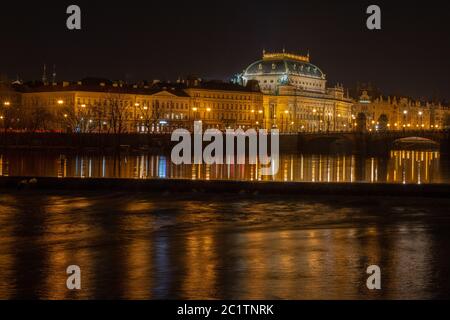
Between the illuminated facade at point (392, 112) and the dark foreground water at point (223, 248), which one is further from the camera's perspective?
the illuminated facade at point (392, 112)

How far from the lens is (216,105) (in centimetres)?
14050

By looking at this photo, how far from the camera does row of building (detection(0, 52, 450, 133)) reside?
10791cm

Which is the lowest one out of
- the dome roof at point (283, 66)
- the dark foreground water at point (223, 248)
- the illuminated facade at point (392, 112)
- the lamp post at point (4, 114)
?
the dark foreground water at point (223, 248)

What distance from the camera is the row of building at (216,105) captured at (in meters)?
108

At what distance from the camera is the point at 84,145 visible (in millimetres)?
84812

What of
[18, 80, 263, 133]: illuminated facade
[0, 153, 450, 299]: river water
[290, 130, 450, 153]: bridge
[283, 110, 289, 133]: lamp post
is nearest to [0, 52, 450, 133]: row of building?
[18, 80, 263, 133]: illuminated facade

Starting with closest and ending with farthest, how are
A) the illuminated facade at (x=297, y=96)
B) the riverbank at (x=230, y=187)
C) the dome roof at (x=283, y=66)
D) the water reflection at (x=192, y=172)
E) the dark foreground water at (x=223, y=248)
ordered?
the dark foreground water at (x=223, y=248) < the riverbank at (x=230, y=187) < the water reflection at (x=192, y=172) < the illuminated facade at (x=297, y=96) < the dome roof at (x=283, y=66)

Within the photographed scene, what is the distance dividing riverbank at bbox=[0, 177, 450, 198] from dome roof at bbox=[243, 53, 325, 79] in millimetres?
144013

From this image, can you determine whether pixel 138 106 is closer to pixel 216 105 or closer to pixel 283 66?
pixel 216 105

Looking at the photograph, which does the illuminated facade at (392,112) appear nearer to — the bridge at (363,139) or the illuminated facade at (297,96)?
the illuminated facade at (297,96)

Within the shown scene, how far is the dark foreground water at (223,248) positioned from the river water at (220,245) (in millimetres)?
24

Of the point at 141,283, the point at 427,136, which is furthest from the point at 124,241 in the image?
the point at 427,136

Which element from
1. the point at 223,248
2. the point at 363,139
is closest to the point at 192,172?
the point at 223,248

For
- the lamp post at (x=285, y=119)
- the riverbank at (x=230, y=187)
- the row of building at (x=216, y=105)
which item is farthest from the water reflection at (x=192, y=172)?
the lamp post at (x=285, y=119)
